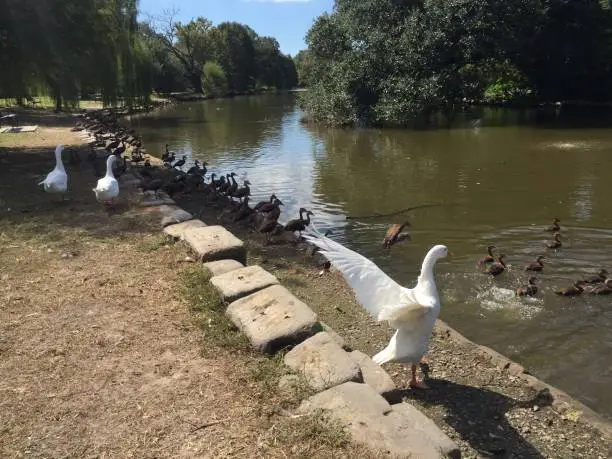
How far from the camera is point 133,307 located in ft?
16.3

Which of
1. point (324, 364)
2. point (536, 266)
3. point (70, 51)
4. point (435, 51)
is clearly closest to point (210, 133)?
point (435, 51)

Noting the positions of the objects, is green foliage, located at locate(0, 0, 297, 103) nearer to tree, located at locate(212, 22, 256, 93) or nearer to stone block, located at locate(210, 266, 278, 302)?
stone block, located at locate(210, 266, 278, 302)

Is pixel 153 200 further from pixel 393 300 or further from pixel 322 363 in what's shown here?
pixel 322 363

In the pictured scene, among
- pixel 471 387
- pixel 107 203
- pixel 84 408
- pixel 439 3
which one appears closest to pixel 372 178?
pixel 107 203

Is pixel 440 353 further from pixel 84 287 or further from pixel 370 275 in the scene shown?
pixel 84 287

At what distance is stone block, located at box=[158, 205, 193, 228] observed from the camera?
25.7 ft

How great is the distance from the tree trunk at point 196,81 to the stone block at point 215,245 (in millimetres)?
69572

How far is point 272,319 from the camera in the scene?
439 centimetres

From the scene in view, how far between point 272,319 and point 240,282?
0.86m

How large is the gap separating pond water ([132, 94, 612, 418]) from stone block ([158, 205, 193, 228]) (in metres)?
3.20

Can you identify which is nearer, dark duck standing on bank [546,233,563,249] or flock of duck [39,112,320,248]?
dark duck standing on bank [546,233,563,249]

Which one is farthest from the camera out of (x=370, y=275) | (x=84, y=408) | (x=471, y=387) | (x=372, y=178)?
(x=372, y=178)

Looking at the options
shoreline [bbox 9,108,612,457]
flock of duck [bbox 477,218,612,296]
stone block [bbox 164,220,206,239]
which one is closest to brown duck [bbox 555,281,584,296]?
flock of duck [bbox 477,218,612,296]

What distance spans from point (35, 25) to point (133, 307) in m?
11.4
